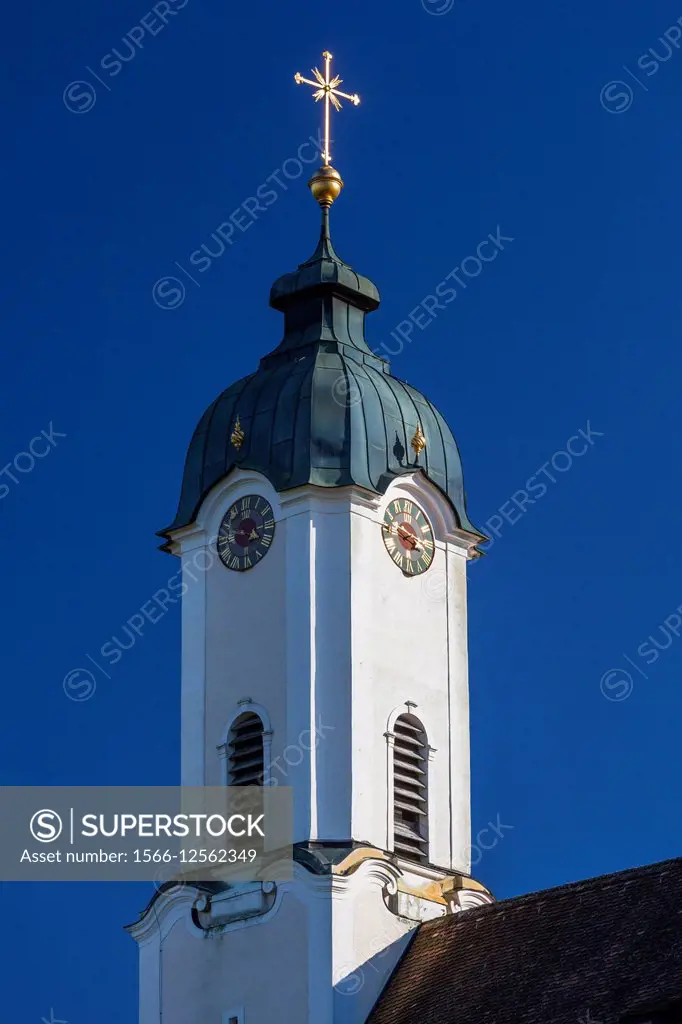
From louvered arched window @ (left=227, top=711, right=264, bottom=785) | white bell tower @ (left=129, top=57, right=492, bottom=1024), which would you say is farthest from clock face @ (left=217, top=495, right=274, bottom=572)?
A: louvered arched window @ (left=227, top=711, right=264, bottom=785)

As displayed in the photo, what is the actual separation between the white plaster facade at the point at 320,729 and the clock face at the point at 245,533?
175mm

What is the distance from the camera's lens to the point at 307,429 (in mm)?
51719

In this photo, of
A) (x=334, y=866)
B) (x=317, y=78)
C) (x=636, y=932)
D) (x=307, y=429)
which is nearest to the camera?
(x=636, y=932)

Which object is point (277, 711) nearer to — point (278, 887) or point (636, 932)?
point (278, 887)

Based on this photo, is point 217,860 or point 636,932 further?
point 217,860

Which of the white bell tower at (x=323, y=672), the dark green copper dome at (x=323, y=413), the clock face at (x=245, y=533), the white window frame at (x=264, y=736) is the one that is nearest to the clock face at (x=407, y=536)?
the white bell tower at (x=323, y=672)

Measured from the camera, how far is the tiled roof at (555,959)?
A: 43.4 metres

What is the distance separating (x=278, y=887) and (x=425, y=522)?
7.82 metres

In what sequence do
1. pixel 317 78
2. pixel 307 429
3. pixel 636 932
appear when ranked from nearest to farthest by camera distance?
pixel 636 932 → pixel 307 429 → pixel 317 78

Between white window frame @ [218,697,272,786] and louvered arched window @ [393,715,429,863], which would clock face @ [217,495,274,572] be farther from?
louvered arched window @ [393,715,429,863]

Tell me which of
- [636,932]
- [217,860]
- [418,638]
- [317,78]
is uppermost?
[317,78]

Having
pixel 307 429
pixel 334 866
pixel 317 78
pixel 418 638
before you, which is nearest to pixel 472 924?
pixel 334 866

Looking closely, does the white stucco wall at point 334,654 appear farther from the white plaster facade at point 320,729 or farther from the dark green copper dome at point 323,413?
the dark green copper dome at point 323,413

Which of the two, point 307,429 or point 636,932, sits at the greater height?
point 307,429
